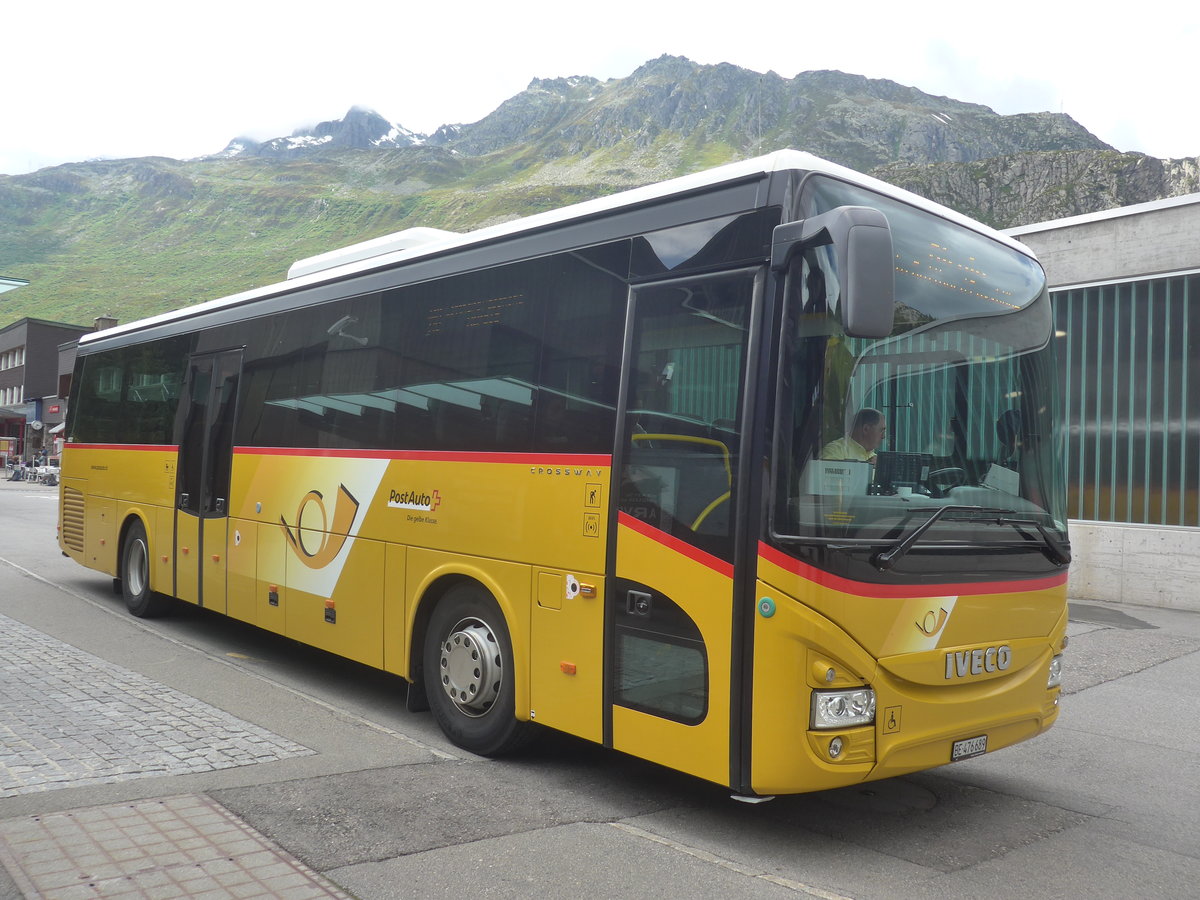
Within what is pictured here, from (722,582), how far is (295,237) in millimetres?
177259

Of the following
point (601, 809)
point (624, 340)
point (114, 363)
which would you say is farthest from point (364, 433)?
point (114, 363)

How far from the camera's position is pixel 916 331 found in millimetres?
4660

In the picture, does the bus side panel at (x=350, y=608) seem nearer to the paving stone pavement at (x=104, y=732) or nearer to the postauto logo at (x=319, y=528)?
the postauto logo at (x=319, y=528)

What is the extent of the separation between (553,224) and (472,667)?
2.61 metres

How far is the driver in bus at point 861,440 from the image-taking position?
14.2ft

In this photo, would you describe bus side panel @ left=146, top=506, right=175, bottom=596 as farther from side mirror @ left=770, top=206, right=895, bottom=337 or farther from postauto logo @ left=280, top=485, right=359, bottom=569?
side mirror @ left=770, top=206, right=895, bottom=337

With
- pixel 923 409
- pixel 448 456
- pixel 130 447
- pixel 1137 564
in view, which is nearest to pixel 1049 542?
pixel 923 409

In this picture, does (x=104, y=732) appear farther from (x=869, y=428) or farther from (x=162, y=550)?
(x=869, y=428)

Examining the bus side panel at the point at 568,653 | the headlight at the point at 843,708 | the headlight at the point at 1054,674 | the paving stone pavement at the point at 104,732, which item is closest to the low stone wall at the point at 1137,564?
the headlight at the point at 1054,674

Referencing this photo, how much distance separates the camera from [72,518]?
12.6 m

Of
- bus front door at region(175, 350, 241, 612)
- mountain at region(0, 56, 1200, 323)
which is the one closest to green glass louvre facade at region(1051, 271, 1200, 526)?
bus front door at region(175, 350, 241, 612)

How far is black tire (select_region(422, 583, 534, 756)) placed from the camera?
18.9 feet

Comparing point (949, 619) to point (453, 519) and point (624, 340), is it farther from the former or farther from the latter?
point (453, 519)

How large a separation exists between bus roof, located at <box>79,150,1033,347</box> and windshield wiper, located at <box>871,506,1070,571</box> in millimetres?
1503
